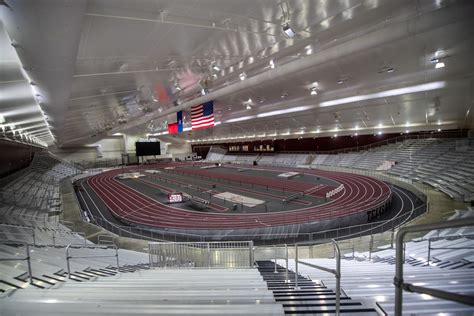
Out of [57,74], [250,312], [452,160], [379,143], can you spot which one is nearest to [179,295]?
[250,312]

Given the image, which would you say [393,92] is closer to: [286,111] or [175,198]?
Result: [286,111]

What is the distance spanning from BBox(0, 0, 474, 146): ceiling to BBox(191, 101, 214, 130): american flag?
1225 mm

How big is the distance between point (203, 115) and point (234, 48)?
1006 centimetres

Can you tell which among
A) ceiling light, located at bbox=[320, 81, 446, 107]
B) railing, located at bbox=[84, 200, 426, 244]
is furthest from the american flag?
ceiling light, located at bbox=[320, 81, 446, 107]

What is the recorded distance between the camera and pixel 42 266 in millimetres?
5039

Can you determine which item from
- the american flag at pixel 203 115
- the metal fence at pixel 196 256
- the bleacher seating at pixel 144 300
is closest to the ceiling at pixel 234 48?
the american flag at pixel 203 115

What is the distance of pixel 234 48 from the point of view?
7828mm

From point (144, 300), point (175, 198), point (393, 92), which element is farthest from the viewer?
point (175, 198)

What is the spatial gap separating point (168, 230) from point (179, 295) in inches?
407

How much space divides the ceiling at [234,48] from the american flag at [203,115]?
122 centimetres

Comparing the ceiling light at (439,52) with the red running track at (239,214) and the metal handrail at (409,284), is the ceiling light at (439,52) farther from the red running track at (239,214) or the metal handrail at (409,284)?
the metal handrail at (409,284)

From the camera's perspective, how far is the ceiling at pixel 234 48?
177 inches

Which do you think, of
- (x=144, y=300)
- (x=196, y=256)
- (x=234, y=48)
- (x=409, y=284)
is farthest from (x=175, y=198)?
(x=409, y=284)

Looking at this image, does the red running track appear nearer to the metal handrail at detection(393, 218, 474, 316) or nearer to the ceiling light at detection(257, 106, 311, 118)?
the ceiling light at detection(257, 106, 311, 118)
